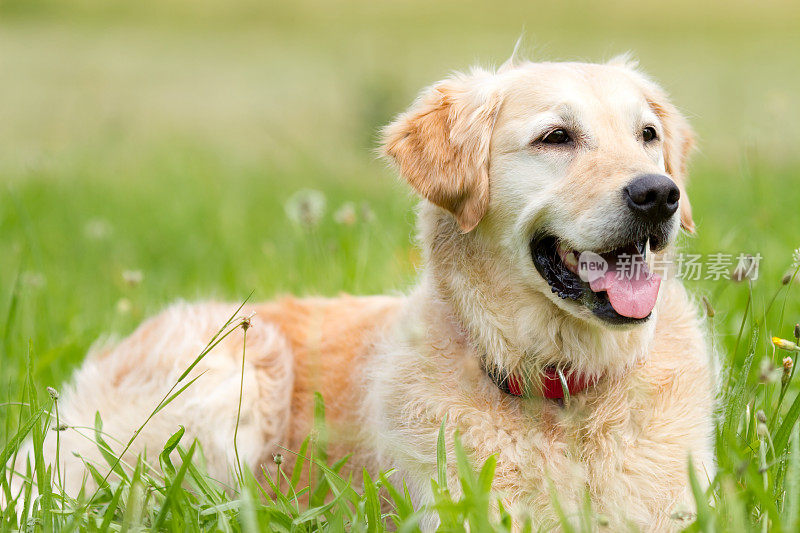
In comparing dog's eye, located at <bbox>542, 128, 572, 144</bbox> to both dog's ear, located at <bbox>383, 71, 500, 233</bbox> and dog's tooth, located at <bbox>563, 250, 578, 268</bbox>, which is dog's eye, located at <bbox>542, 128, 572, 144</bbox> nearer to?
dog's ear, located at <bbox>383, 71, 500, 233</bbox>

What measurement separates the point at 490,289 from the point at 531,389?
1.29ft

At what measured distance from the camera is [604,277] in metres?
2.72

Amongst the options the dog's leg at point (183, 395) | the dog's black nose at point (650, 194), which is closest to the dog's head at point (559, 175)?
the dog's black nose at point (650, 194)

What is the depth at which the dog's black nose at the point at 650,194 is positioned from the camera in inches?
102

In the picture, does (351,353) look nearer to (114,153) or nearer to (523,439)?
(523,439)

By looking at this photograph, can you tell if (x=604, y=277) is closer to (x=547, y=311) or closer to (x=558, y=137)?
(x=547, y=311)

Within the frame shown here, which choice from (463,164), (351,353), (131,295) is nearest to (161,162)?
(131,295)

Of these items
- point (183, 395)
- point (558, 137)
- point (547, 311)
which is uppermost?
point (558, 137)

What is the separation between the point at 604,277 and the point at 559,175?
0.40 meters

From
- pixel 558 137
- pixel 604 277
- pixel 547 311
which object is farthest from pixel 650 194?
pixel 547 311

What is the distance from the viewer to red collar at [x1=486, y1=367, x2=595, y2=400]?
282 cm

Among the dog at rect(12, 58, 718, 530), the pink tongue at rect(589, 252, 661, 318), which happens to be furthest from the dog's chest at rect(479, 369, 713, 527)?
the pink tongue at rect(589, 252, 661, 318)

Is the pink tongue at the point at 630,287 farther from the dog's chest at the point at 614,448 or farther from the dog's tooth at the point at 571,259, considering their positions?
the dog's chest at the point at 614,448

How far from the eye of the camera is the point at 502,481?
2.64 m
